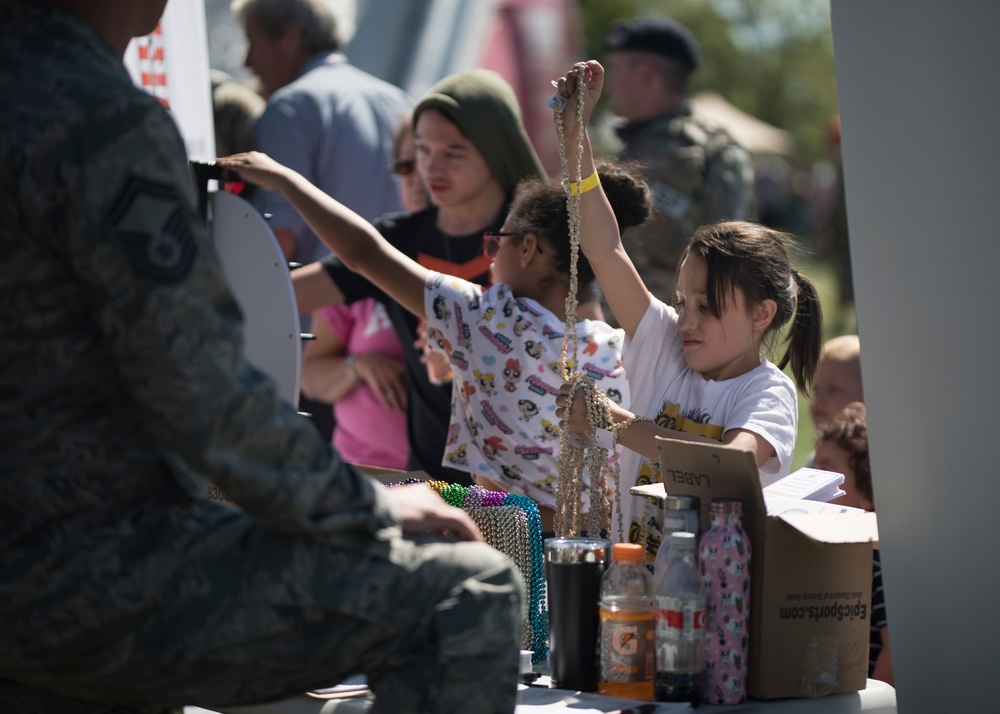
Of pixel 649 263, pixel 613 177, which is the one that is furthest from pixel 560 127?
pixel 649 263

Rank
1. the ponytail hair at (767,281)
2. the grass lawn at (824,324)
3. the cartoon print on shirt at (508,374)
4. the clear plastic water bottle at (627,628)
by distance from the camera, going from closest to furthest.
→ the clear plastic water bottle at (627,628), the ponytail hair at (767,281), the cartoon print on shirt at (508,374), the grass lawn at (824,324)

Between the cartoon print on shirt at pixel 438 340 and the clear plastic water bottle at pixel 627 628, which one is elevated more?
the cartoon print on shirt at pixel 438 340

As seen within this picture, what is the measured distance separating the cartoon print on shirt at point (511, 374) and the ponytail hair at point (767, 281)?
18.7 inches

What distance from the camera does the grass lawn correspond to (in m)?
6.83

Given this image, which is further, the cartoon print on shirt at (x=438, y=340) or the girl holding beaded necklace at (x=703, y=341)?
the cartoon print on shirt at (x=438, y=340)

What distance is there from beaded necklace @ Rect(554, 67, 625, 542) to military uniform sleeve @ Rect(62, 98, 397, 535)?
1.11 meters

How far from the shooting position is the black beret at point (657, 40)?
18.4ft

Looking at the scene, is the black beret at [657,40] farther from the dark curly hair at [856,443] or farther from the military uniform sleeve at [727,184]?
the dark curly hair at [856,443]

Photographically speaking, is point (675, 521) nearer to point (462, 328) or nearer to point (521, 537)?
point (521, 537)

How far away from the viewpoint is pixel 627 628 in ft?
7.36

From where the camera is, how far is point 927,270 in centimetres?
216

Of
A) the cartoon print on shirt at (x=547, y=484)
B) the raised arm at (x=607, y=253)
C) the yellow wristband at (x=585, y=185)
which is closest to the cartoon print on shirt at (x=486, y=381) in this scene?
the cartoon print on shirt at (x=547, y=484)

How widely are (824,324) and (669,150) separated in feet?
3.76

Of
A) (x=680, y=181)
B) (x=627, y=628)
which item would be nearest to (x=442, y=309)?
(x=627, y=628)
